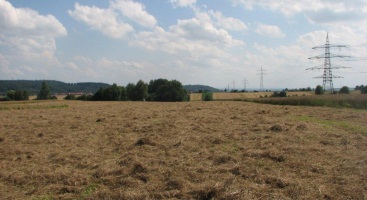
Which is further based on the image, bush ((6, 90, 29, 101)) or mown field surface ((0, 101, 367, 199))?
bush ((6, 90, 29, 101))

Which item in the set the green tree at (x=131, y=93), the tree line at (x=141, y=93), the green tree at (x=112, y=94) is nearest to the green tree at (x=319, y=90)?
the tree line at (x=141, y=93)

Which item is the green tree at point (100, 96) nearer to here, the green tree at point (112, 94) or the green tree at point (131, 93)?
the green tree at point (112, 94)

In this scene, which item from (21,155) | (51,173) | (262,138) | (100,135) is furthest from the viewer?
(100,135)

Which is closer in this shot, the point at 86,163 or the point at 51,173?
the point at 51,173

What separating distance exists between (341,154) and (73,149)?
28.2 feet

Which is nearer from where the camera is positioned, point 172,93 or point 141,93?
point 172,93

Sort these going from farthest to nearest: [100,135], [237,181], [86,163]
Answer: [100,135]
[86,163]
[237,181]

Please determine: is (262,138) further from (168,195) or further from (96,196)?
(96,196)

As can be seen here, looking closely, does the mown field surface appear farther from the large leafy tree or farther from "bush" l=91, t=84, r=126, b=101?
"bush" l=91, t=84, r=126, b=101

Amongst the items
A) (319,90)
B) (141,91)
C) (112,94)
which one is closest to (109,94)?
(112,94)

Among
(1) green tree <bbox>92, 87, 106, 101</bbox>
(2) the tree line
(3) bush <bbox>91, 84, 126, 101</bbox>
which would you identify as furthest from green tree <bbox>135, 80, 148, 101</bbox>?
(1) green tree <bbox>92, 87, 106, 101</bbox>

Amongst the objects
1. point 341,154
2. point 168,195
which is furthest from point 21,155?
point 341,154

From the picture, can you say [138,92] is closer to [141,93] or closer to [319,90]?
[141,93]

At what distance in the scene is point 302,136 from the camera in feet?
40.0
